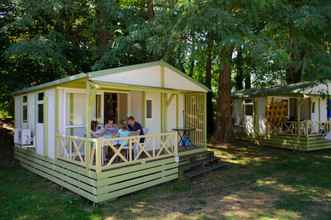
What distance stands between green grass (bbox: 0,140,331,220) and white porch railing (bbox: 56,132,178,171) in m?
0.79

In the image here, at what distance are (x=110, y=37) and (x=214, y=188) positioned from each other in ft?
29.2

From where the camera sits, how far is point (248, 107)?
55.6 ft

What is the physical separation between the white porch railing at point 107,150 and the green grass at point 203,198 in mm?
788

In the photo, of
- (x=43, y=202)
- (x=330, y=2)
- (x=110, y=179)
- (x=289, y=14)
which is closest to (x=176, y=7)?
(x=289, y=14)

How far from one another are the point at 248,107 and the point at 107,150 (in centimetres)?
1121

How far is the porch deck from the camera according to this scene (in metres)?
6.29

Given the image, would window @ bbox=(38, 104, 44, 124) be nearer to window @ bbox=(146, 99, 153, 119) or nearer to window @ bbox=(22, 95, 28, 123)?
window @ bbox=(22, 95, 28, 123)

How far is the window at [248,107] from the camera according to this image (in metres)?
16.7

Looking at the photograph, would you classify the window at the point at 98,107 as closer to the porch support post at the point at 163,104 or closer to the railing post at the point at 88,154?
the porch support post at the point at 163,104

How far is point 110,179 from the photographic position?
253 inches

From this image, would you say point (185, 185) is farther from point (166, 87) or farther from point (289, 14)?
point (289, 14)

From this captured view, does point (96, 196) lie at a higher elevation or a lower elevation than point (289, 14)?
lower

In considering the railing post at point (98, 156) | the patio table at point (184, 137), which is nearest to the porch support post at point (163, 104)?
the patio table at point (184, 137)

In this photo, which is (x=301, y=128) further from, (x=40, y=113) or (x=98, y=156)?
(x=40, y=113)
